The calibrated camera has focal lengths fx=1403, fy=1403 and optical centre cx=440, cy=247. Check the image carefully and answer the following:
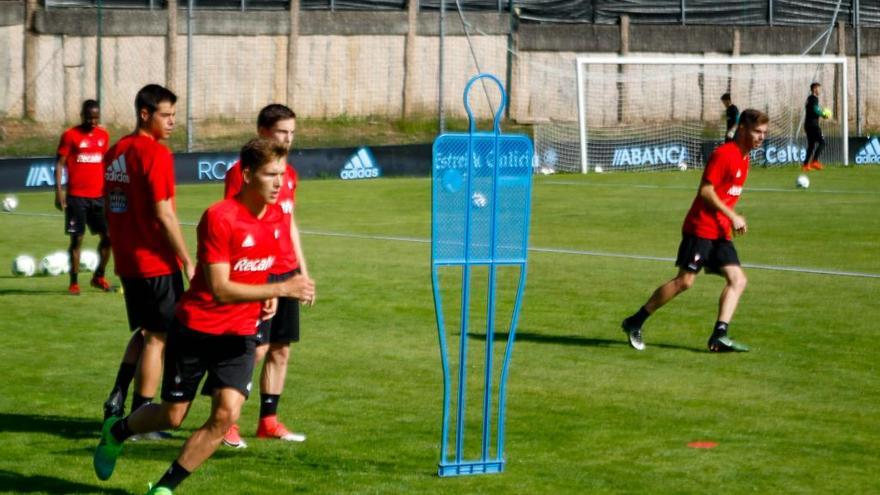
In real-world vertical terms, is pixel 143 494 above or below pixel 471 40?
below

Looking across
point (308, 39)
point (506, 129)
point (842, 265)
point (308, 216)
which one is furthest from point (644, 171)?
point (842, 265)

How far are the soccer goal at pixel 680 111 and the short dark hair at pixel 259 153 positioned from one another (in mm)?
28820

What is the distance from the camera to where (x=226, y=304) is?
23.0ft

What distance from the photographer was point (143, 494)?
25.6ft

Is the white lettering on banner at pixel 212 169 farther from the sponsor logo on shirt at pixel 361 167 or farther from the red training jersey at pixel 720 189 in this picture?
the red training jersey at pixel 720 189

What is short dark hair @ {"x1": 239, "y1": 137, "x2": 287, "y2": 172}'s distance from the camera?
686cm

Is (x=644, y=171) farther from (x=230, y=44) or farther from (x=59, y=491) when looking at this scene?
(x=59, y=491)

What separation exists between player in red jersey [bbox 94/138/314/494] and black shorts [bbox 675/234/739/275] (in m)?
5.99

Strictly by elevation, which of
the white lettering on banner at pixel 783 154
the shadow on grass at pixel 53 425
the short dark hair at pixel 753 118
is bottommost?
the shadow on grass at pixel 53 425

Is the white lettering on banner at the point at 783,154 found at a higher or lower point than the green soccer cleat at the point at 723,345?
higher

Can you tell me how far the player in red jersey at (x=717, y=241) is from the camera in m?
12.4

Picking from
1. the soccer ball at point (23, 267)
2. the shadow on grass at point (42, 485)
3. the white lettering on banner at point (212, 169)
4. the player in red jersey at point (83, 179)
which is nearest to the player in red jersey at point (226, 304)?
the shadow on grass at point (42, 485)

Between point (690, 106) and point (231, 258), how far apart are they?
3804cm

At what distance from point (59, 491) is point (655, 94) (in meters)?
36.7
